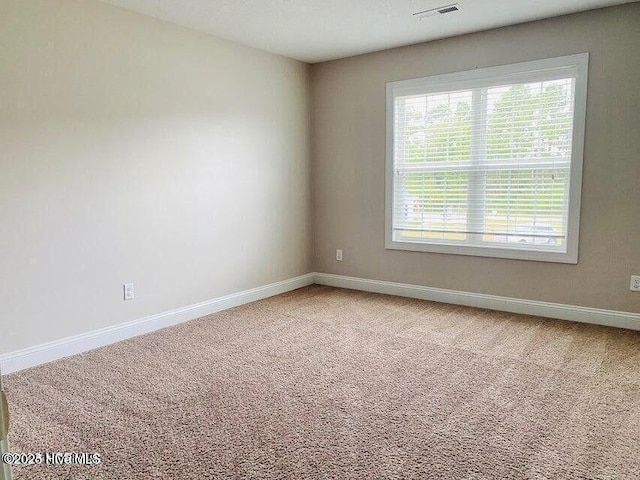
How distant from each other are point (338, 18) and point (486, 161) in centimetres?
174

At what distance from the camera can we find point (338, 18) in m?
3.61

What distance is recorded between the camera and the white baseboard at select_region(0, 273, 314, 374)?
2.92 meters

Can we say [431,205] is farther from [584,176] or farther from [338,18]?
[338,18]

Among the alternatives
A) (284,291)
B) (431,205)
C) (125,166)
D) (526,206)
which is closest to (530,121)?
(526,206)

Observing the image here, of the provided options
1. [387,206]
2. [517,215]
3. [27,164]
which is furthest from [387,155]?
[27,164]

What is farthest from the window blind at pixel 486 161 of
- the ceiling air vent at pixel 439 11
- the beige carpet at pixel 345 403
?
the beige carpet at pixel 345 403

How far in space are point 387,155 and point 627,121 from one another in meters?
1.99

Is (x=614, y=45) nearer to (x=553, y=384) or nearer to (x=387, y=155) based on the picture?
(x=387, y=155)

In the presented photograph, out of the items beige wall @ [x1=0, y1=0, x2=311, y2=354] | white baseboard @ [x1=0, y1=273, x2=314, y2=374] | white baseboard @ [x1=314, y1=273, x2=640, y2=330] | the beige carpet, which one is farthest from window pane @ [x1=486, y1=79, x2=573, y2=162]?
white baseboard @ [x1=0, y1=273, x2=314, y2=374]

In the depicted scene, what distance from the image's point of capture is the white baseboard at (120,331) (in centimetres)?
292

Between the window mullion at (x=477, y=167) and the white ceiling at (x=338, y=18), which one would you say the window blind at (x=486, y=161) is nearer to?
the window mullion at (x=477, y=167)

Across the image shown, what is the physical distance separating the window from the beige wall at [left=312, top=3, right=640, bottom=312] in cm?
9

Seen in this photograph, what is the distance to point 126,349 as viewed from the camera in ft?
10.7

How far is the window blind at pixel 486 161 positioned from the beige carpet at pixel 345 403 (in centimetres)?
89
